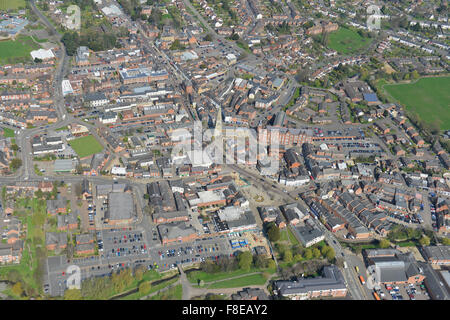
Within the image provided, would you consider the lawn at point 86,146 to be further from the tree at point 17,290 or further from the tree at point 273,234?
the tree at point 273,234

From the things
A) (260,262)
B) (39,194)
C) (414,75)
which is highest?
(414,75)

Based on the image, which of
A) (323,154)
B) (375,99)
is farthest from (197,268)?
(375,99)

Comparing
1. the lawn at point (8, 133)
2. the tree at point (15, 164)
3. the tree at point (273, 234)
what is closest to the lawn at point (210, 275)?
the tree at point (273, 234)

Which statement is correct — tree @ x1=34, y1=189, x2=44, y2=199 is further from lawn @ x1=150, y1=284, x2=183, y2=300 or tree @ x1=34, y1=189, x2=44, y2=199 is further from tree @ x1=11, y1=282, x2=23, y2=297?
lawn @ x1=150, y1=284, x2=183, y2=300

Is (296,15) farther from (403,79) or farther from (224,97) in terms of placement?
(224,97)

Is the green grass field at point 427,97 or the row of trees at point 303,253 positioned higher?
the green grass field at point 427,97

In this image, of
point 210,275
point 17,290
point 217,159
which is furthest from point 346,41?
point 17,290

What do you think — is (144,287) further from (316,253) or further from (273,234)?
(316,253)
